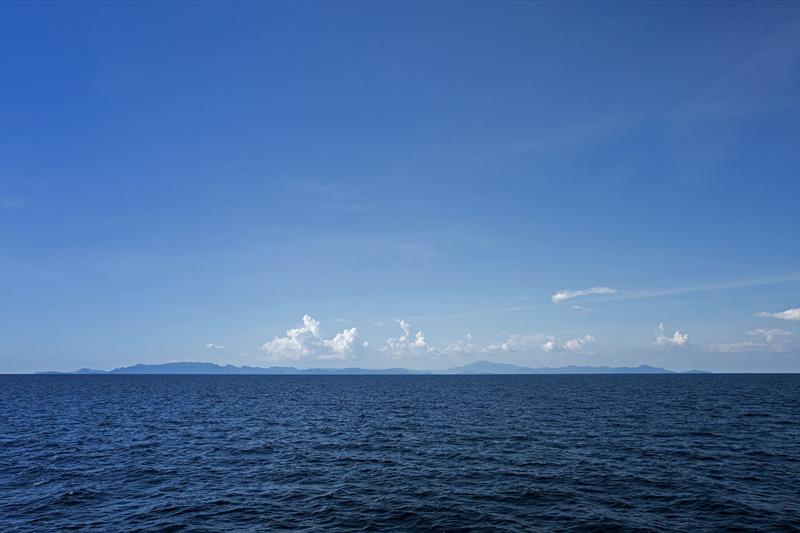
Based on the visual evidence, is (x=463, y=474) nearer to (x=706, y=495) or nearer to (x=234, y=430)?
(x=706, y=495)

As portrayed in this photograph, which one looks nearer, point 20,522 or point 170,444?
point 20,522

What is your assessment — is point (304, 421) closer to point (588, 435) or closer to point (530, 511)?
point (588, 435)

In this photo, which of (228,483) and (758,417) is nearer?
(228,483)

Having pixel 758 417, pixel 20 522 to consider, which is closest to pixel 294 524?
pixel 20 522

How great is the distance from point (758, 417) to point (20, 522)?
295 ft

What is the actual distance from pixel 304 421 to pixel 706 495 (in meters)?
56.1

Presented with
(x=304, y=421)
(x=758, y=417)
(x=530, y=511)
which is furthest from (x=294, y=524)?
(x=758, y=417)

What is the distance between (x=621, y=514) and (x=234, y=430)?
5073 cm

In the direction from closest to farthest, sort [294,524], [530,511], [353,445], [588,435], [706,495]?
[294,524] < [530,511] < [706,495] < [353,445] < [588,435]

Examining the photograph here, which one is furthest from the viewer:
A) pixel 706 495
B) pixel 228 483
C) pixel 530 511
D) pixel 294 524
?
pixel 228 483

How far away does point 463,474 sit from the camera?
36.9m

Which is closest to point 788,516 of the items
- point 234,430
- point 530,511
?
point 530,511

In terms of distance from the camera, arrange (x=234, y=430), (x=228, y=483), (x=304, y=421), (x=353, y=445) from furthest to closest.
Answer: (x=304, y=421) → (x=234, y=430) → (x=353, y=445) → (x=228, y=483)

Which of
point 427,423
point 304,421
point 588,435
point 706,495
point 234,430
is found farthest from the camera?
point 304,421
